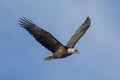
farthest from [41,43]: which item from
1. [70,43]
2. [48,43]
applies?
[70,43]

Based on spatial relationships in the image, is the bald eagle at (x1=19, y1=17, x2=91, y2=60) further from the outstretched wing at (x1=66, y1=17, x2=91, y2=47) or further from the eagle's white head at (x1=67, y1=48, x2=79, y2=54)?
the outstretched wing at (x1=66, y1=17, x2=91, y2=47)

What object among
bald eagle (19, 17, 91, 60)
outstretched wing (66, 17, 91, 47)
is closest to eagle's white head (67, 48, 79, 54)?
bald eagle (19, 17, 91, 60)

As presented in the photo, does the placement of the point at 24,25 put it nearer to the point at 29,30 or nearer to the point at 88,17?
the point at 29,30

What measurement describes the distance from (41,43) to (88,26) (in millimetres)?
5228

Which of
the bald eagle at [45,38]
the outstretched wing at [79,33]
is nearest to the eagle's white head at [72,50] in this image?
the bald eagle at [45,38]

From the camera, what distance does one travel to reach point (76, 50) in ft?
89.2

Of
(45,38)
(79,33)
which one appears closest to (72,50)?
(45,38)

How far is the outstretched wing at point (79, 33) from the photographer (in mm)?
29391

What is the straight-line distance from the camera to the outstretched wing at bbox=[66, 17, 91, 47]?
29391 mm

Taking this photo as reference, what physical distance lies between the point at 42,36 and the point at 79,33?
398 cm

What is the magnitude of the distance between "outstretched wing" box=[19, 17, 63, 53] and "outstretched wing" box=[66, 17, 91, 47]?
185 centimetres

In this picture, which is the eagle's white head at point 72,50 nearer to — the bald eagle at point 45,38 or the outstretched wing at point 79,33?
the bald eagle at point 45,38

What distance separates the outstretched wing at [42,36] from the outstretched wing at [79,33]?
1.85 m

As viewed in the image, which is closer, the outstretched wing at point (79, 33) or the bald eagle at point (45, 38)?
the bald eagle at point (45, 38)
